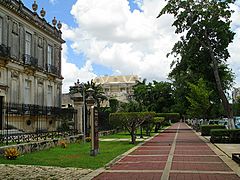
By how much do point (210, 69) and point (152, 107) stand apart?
41.0 meters

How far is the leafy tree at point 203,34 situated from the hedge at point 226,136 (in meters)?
3.12

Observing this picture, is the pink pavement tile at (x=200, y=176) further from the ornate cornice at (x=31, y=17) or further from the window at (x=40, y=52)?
the window at (x=40, y=52)

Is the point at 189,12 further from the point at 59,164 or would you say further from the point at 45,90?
the point at 59,164

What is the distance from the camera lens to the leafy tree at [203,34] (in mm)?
27250

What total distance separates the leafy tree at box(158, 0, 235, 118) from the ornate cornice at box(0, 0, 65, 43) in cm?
1099

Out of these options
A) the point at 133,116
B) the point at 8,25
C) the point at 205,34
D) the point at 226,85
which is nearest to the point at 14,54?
the point at 8,25

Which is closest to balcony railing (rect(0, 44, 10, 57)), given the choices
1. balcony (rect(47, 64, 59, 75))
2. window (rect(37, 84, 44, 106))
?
window (rect(37, 84, 44, 106))

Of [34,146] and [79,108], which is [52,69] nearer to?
[79,108]

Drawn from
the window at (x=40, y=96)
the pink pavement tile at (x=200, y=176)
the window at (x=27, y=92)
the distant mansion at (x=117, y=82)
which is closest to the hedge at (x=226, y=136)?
the pink pavement tile at (x=200, y=176)

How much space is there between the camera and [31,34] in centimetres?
3156

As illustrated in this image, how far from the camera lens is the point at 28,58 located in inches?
1206

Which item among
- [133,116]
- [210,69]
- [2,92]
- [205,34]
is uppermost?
[205,34]

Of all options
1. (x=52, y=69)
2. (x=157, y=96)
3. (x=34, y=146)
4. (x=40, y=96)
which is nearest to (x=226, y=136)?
(x=34, y=146)

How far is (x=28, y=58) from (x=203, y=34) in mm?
A: 14096
